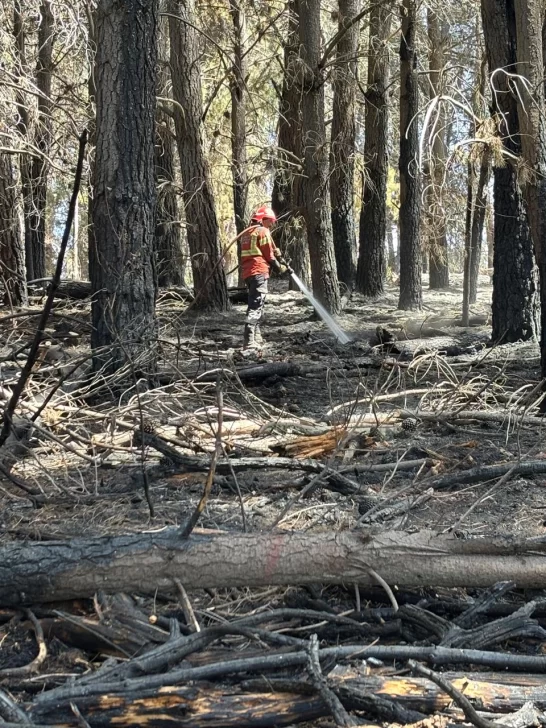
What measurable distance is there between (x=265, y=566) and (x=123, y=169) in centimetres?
484

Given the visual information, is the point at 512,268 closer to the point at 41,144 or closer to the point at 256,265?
the point at 256,265

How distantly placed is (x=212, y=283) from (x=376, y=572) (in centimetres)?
1002

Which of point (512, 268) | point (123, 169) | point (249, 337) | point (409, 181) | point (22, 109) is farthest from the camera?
point (409, 181)

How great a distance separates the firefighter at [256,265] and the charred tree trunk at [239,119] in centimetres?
536

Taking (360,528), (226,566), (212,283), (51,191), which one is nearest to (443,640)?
(360,528)

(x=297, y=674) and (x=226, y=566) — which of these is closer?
(x=297, y=674)

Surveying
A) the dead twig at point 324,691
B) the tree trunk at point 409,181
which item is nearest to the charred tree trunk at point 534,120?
the dead twig at point 324,691

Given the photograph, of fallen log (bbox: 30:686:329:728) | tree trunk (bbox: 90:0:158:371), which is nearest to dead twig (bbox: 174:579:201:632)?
fallen log (bbox: 30:686:329:728)

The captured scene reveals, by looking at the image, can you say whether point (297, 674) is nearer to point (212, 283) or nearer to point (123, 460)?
point (123, 460)

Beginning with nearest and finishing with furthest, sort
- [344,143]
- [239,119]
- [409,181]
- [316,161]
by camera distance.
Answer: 1. [316,161]
2. [344,143]
3. [409,181]
4. [239,119]

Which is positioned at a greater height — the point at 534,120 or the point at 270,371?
the point at 534,120

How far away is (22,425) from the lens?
553 cm

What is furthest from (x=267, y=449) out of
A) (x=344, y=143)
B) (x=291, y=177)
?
(x=344, y=143)

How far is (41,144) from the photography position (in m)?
12.3
